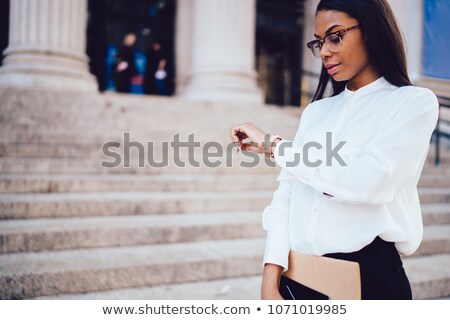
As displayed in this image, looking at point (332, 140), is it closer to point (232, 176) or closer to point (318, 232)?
point (318, 232)

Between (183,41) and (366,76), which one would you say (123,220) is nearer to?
(366,76)

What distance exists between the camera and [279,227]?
1247 mm

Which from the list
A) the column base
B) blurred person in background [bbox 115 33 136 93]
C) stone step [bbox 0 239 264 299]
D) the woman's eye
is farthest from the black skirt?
blurred person in background [bbox 115 33 136 93]

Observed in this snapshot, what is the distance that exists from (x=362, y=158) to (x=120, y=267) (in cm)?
215

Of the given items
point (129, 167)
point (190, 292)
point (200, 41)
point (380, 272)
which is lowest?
point (190, 292)

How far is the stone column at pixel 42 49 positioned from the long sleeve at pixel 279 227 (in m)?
6.24

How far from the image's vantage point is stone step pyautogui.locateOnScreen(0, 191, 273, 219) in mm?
3285

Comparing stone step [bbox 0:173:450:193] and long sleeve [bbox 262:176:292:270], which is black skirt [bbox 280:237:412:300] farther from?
stone step [bbox 0:173:450:193]

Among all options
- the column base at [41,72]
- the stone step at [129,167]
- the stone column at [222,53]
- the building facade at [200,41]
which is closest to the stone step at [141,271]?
the stone step at [129,167]

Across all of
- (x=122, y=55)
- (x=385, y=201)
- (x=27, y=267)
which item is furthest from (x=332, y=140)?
(x=122, y=55)

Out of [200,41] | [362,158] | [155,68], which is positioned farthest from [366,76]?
[155,68]

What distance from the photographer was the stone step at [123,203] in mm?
3285

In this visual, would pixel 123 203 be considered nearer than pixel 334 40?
No

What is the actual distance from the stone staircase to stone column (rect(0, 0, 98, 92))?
3.51ft
